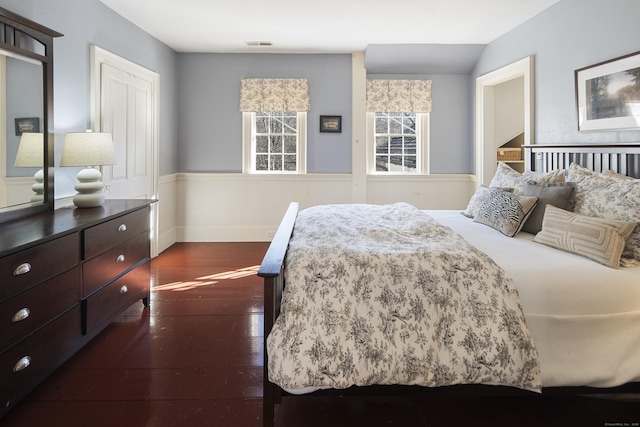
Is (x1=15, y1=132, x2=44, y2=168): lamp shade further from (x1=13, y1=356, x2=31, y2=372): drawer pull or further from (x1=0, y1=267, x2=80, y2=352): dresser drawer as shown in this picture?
(x1=13, y1=356, x2=31, y2=372): drawer pull

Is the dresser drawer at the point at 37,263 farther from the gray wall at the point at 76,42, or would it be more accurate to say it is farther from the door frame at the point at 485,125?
the door frame at the point at 485,125

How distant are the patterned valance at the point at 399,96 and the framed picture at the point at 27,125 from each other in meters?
3.97

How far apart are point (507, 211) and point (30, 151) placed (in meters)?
3.10

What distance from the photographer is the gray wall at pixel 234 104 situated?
561 centimetres

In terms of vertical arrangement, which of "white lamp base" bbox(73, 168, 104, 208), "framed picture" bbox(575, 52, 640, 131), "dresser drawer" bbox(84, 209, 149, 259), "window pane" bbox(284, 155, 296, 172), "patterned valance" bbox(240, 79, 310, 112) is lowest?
"dresser drawer" bbox(84, 209, 149, 259)

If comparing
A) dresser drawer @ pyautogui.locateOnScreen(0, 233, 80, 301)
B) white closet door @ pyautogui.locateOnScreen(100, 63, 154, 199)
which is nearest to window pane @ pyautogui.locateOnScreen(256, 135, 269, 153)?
white closet door @ pyautogui.locateOnScreen(100, 63, 154, 199)

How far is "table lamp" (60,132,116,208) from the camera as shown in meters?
2.92

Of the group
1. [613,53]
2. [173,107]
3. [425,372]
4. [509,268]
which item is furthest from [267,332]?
[173,107]

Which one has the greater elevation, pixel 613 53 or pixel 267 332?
pixel 613 53

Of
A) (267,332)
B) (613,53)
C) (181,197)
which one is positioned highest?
(613,53)

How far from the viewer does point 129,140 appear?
4.31 meters

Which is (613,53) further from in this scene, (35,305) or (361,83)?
(35,305)

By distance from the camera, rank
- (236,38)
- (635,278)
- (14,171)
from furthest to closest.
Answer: (236,38) < (14,171) < (635,278)

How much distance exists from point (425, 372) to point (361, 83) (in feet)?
15.0
